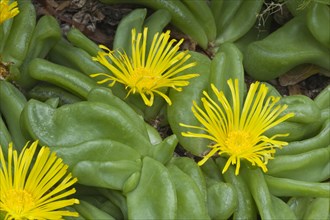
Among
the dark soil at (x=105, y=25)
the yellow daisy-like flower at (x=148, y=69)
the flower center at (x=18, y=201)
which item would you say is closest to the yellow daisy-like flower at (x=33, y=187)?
the flower center at (x=18, y=201)

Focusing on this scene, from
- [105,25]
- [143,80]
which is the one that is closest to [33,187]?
[143,80]

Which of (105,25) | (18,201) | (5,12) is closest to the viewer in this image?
(18,201)

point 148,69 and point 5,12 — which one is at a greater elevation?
point 5,12

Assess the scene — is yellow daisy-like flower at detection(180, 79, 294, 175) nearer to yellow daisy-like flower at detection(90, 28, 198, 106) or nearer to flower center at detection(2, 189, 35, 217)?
yellow daisy-like flower at detection(90, 28, 198, 106)

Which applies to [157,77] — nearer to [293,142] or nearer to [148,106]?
[148,106]

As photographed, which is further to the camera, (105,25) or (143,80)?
(105,25)

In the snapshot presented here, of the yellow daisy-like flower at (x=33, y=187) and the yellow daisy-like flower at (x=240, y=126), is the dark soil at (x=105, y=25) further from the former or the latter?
the yellow daisy-like flower at (x=33, y=187)

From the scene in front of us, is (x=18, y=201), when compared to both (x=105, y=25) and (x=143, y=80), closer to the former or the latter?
(x=143, y=80)
